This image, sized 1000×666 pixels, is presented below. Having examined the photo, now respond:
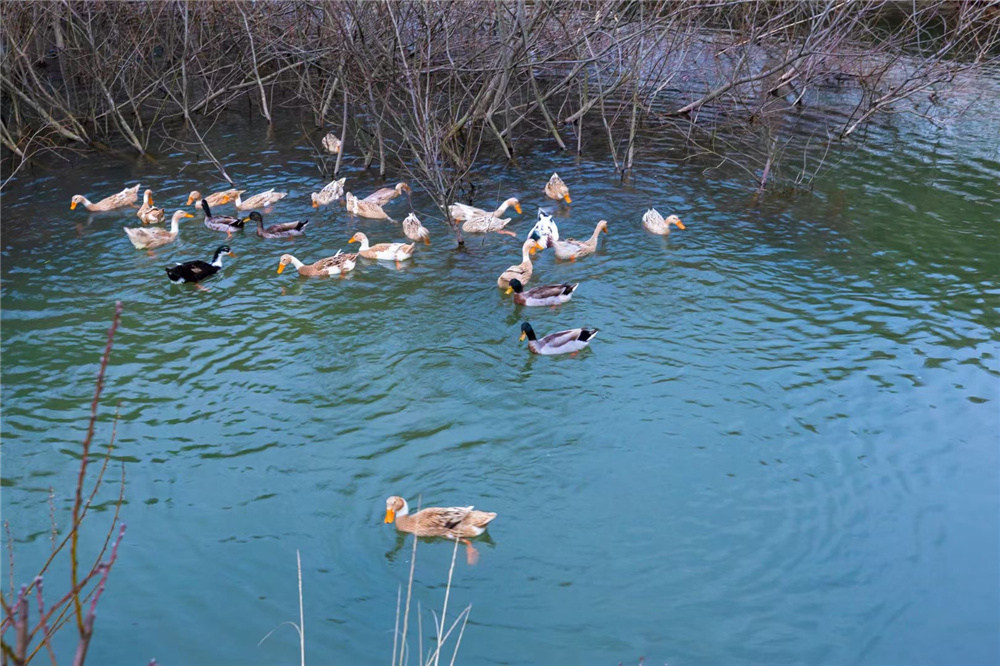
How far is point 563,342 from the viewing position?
10414 mm

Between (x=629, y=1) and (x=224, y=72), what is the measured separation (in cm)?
1142

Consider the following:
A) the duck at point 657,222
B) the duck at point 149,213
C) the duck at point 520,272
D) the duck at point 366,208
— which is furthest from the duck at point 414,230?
the duck at point 149,213

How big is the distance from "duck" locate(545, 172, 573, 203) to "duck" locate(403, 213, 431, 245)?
2494 millimetres

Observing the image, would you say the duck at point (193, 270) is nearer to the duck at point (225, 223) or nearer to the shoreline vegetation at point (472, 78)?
the duck at point (225, 223)

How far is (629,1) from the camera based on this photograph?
1653 centimetres

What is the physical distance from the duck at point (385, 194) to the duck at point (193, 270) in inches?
123

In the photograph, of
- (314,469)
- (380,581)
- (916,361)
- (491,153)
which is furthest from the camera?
(491,153)

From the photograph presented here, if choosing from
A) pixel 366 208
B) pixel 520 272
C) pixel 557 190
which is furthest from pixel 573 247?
pixel 366 208

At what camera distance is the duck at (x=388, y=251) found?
43.0 ft

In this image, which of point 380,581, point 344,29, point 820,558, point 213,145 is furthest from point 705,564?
point 213,145

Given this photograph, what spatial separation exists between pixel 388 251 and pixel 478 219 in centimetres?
168

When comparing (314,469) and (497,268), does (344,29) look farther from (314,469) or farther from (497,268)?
(314,469)

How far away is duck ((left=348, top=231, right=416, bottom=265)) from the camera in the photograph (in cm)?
1310

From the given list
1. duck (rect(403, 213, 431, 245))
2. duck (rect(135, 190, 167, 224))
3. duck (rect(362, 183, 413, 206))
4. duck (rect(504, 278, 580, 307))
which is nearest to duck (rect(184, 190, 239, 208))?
duck (rect(135, 190, 167, 224))
